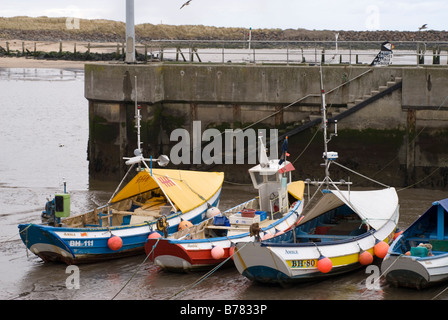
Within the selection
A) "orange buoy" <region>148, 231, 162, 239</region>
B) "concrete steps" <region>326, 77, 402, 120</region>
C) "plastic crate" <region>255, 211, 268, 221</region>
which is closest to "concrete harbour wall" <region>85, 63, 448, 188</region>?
A: "concrete steps" <region>326, 77, 402, 120</region>

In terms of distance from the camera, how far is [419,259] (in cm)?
1770

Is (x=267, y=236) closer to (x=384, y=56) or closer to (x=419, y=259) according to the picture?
(x=419, y=259)

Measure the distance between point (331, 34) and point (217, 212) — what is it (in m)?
99.9

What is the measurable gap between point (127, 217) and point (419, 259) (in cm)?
798

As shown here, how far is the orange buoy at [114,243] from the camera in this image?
66.1 ft

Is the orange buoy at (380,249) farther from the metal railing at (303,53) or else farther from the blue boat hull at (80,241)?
the metal railing at (303,53)

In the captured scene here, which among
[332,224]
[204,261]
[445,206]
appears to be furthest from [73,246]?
[445,206]

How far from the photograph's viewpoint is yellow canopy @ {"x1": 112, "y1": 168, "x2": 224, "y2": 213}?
22.1 m

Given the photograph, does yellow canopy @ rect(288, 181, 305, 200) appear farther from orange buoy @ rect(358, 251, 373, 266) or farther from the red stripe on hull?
the red stripe on hull

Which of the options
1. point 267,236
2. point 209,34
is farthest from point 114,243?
point 209,34

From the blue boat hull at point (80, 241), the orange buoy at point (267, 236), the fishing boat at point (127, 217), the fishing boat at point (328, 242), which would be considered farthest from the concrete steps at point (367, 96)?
the blue boat hull at point (80, 241)

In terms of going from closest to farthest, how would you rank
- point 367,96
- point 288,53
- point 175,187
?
point 175,187
point 367,96
point 288,53

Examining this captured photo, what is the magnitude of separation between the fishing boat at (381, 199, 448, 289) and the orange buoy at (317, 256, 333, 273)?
3.69 feet

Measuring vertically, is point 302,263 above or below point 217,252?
below
